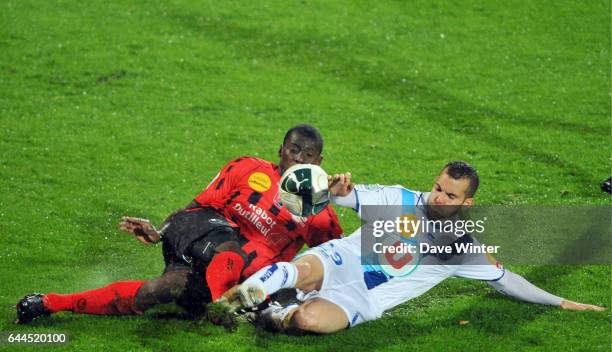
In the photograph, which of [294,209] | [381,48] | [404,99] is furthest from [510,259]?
[381,48]

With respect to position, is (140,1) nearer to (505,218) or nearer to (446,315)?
(505,218)

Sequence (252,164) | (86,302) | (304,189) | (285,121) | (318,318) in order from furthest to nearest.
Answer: (285,121)
(252,164)
(86,302)
(318,318)
(304,189)

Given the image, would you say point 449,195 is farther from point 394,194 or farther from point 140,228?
point 140,228

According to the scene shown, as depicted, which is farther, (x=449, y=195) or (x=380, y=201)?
(x=380, y=201)

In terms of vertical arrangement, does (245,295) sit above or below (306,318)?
above

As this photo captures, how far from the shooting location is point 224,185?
30.3ft

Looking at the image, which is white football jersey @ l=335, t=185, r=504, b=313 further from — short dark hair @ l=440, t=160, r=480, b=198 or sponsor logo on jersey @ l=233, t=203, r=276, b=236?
sponsor logo on jersey @ l=233, t=203, r=276, b=236

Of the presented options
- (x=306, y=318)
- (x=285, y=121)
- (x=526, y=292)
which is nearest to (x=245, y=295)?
(x=306, y=318)

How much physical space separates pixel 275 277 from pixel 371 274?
1338 millimetres

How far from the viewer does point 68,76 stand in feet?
54.5

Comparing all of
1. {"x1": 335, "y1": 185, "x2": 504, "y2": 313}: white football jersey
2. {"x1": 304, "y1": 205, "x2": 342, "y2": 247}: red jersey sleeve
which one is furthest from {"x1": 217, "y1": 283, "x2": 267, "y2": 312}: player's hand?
{"x1": 304, "y1": 205, "x2": 342, "y2": 247}: red jersey sleeve

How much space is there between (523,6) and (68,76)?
9229 mm

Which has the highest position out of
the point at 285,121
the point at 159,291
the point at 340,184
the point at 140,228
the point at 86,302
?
the point at 340,184

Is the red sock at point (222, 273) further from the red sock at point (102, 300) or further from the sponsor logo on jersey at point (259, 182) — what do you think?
the sponsor logo on jersey at point (259, 182)
